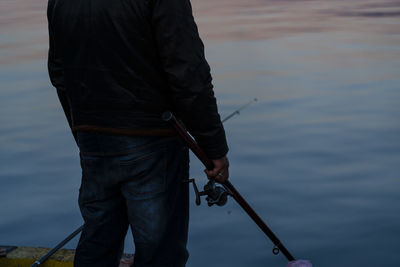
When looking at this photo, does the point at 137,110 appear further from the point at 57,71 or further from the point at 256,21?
the point at 256,21

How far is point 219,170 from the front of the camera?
304 centimetres

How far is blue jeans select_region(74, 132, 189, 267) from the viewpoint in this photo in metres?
2.95

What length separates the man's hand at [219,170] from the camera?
3.01 meters

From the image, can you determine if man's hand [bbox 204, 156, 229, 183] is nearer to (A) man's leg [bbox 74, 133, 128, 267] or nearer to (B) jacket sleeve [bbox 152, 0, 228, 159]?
(B) jacket sleeve [bbox 152, 0, 228, 159]

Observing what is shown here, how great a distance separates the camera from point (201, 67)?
9.25 feet

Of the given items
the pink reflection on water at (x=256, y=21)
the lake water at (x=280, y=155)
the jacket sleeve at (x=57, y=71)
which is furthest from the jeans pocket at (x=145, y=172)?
the pink reflection on water at (x=256, y=21)

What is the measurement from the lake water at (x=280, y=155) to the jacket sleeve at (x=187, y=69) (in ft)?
9.25

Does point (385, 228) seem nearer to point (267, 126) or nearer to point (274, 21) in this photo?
point (267, 126)

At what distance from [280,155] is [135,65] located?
591 centimetres

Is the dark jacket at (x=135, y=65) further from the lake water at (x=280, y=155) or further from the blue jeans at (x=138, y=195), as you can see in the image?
the lake water at (x=280, y=155)

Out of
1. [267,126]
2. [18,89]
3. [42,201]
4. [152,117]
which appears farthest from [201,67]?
[18,89]

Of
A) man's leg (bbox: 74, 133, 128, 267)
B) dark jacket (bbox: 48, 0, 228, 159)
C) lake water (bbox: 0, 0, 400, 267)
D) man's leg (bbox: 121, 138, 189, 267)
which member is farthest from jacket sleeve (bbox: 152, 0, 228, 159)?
lake water (bbox: 0, 0, 400, 267)

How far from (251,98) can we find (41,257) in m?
7.64

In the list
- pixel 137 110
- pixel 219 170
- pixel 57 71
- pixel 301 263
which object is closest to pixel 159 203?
pixel 219 170
